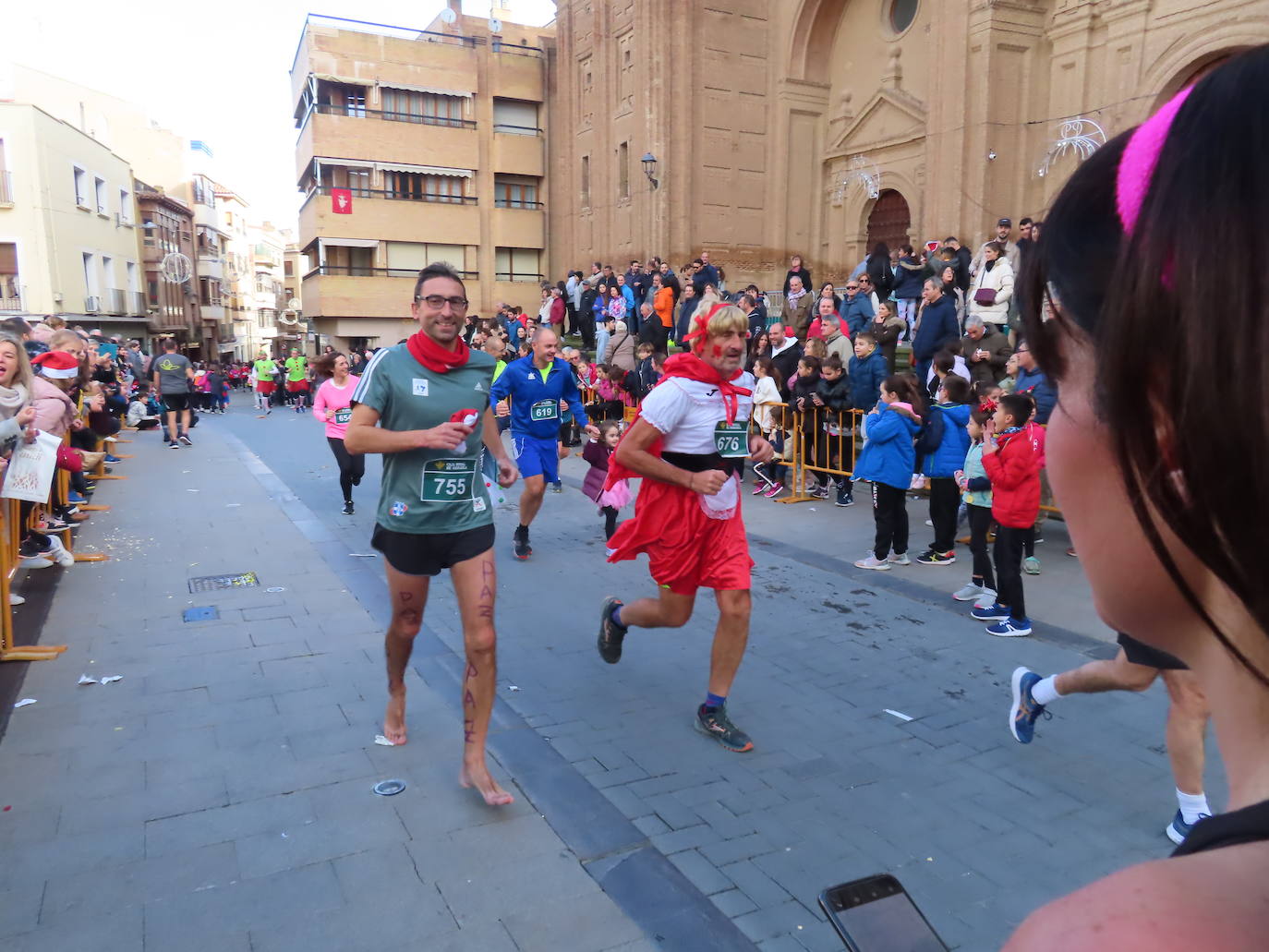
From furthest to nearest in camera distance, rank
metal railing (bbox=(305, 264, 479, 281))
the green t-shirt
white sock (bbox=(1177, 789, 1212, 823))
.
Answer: metal railing (bbox=(305, 264, 479, 281)) < the green t-shirt < white sock (bbox=(1177, 789, 1212, 823))

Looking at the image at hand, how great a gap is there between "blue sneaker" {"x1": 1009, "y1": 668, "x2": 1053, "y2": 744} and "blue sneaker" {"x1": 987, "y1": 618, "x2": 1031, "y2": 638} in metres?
2.02

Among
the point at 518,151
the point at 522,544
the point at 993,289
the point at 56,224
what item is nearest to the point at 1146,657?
the point at 522,544

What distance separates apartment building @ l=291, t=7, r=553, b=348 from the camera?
37.4m

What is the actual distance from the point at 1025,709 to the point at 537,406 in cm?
573

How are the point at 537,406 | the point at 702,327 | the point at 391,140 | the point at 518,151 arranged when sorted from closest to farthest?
the point at 702,327 → the point at 537,406 → the point at 391,140 → the point at 518,151

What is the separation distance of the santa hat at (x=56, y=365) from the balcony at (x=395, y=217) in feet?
99.2

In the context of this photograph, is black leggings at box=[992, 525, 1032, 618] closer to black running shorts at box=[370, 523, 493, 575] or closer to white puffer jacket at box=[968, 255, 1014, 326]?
black running shorts at box=[370, 523, 493, 575]

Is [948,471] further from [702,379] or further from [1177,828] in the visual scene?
[1177,828]

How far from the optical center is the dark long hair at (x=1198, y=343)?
523 millimetres

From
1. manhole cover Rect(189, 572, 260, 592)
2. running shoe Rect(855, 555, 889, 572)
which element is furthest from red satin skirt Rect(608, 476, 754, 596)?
manhole cover Rect(189, 572, 260, 592)

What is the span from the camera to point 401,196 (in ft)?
128

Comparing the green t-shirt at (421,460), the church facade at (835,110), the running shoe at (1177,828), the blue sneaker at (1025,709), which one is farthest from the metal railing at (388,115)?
the running shoe at (1177,828)

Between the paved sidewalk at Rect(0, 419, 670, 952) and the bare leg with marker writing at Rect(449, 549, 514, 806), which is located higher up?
the bare leg with marker writing at Rect(449, 549, 514, 806)

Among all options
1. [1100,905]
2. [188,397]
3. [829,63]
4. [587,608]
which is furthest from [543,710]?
[829,63]
